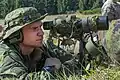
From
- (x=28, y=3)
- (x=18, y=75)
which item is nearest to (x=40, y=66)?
(x=18, y=75)

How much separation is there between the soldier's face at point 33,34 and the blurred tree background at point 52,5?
41066 millimetres

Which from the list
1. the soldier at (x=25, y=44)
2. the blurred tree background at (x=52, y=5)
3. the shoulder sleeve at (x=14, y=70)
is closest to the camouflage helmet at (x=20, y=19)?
the soldier at (x=25, y=44)

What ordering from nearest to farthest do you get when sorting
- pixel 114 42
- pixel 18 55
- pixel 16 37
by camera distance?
pixel 114 42
pixel 18 55
pixel 16 37

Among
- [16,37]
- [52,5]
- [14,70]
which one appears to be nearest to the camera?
[14,70]

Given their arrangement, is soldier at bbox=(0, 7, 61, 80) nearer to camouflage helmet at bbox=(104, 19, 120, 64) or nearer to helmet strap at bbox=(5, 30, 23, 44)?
helmet strap at bbox=(5, 30, 23, 44)

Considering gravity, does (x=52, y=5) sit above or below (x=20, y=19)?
below

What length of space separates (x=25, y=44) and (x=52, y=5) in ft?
159

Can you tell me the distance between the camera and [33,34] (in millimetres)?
3781

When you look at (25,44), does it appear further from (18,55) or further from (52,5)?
(52,5)

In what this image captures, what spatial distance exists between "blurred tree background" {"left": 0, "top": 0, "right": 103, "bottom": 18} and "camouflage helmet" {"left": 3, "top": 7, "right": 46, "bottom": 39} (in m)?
41.0

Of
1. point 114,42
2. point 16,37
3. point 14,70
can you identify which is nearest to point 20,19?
point 16,37

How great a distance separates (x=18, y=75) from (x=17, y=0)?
46.2m

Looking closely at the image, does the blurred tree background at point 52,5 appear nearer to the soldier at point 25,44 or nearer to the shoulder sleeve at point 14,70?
the soldier at point 25,44

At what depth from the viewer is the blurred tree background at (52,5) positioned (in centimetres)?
4762
